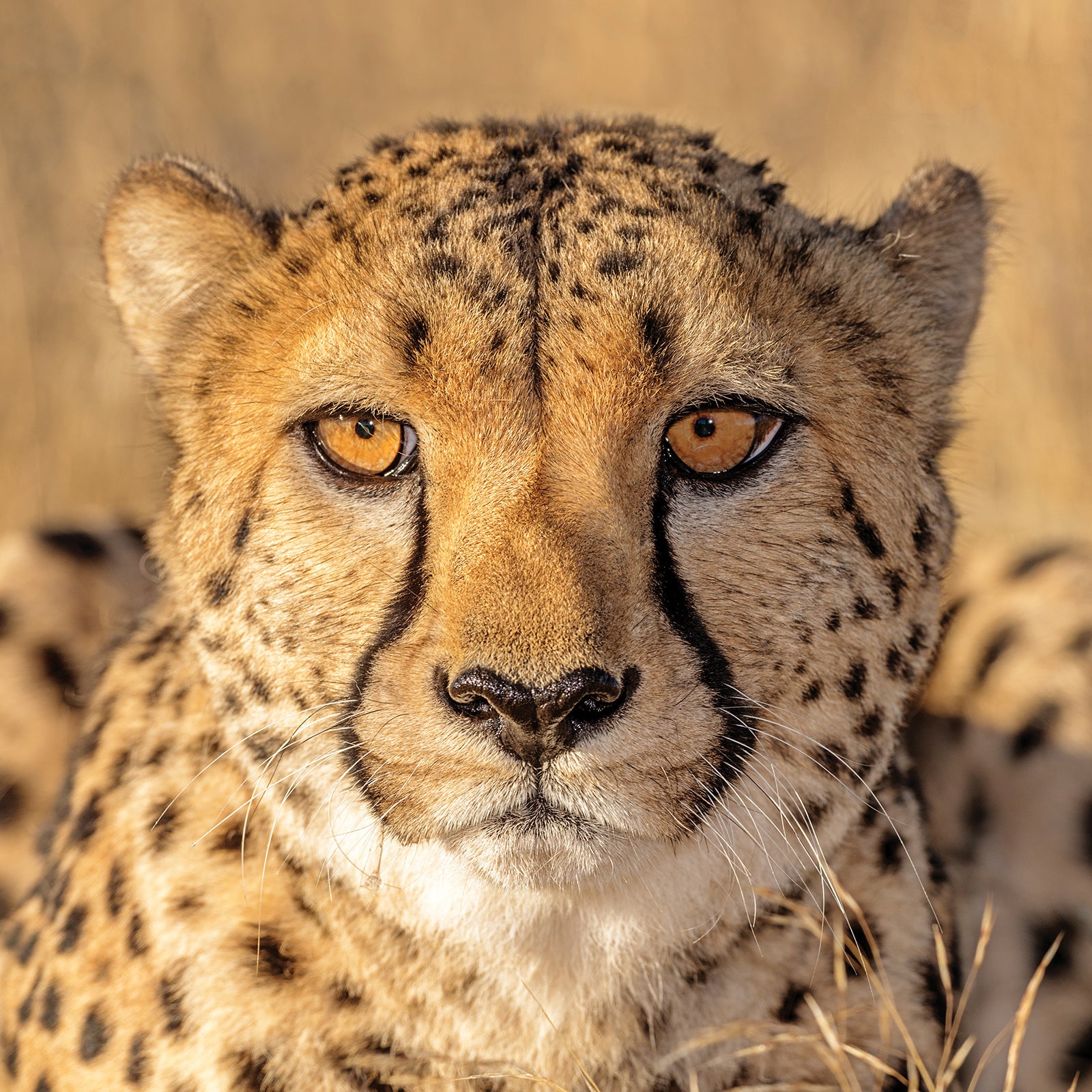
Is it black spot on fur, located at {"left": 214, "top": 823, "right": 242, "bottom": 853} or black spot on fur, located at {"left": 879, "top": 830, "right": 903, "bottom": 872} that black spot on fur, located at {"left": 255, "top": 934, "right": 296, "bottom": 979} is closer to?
black spot on fur, located at {"left": 214, "top": 823, "right": 242, "bottom": 853}

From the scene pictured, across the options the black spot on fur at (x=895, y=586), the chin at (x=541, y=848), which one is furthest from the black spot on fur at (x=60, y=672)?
the black spot on fur at (x=895, y=586)

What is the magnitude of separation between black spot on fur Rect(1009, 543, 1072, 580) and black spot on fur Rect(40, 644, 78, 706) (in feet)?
5.52

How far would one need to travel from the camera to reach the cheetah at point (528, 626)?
150 centimetres

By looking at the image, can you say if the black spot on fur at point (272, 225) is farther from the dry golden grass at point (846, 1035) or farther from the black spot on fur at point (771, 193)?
the dry golden grass at point (846, 1035)

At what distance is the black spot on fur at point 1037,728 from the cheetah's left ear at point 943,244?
841 millimetres

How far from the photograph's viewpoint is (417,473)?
1612 mm

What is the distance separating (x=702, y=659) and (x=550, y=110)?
2.44 m

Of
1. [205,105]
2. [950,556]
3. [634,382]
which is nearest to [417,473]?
[634,382]

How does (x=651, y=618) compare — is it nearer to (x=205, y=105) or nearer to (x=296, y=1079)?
(x=296, y=1079)

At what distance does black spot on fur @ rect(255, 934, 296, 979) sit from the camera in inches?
69.2

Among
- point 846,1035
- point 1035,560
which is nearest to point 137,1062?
point 846,1035

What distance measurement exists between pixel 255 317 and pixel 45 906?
893 millimetres

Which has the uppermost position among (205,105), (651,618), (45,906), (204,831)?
(205,105)

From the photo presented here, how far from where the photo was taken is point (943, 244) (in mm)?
1950
